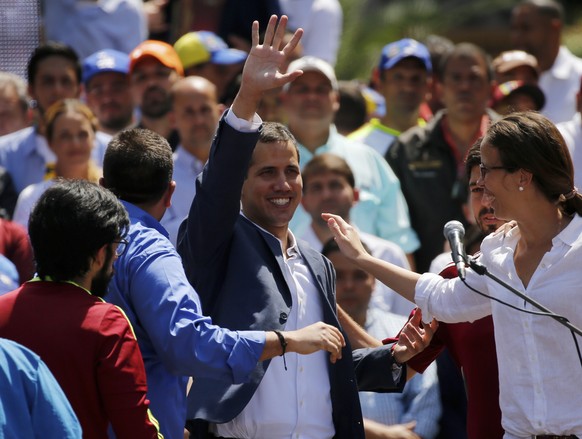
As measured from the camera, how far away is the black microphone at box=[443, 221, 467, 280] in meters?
4.15

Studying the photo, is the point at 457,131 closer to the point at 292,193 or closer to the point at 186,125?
the point at 186,125

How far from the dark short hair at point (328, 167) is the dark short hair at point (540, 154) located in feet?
11.0

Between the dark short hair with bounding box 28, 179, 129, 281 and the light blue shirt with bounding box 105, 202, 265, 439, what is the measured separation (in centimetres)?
27

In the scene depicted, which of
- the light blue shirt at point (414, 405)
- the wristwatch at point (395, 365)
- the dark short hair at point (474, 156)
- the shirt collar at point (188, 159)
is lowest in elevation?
the light blue shirt at point (414, 405)

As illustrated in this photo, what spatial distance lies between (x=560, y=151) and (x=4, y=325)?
2.11m

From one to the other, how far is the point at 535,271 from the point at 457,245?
40 centimetres

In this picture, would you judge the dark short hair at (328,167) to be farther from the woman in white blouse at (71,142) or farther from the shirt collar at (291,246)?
the shirt collar at (291,246)

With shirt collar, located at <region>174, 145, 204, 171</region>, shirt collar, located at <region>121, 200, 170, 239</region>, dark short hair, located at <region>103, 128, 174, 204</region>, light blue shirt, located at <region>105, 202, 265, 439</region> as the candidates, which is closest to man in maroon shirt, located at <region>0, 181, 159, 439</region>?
light blue shirt, located at <region>105, 202, 265, 439</region>

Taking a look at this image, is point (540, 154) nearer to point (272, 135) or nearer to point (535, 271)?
point (535, 271)

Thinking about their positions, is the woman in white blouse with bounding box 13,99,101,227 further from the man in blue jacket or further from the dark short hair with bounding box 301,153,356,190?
the man in blue jacket

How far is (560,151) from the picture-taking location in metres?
4.41

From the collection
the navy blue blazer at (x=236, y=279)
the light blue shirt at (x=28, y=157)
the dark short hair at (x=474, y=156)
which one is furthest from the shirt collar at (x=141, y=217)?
the light blue shirt at (x=28, y=157)

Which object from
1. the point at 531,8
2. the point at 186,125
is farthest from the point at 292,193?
the point at 531,8

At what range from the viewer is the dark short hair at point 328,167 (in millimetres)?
7801
